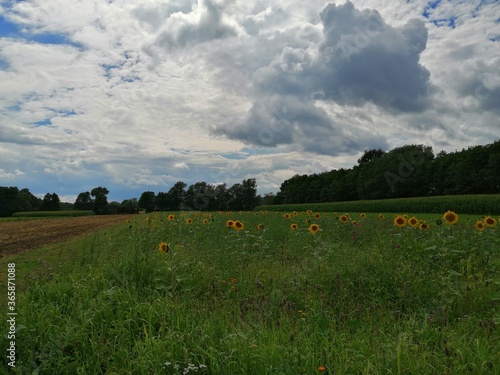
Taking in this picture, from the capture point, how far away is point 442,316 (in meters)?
4.64

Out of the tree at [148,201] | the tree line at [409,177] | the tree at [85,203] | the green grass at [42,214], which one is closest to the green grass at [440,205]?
the tree line at [409,177]

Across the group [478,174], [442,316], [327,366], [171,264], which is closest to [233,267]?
[171,264]

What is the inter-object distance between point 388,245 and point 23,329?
664cm

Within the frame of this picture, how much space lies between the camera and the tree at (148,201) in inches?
2867

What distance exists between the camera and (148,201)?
242ft

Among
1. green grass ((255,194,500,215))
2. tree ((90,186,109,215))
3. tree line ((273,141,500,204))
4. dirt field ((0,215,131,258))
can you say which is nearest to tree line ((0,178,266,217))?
tree ((90,186,109,215))

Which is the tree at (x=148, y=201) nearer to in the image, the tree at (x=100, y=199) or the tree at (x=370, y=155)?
the tree at (x=100, y=199)

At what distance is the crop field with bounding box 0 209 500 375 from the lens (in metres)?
3.38

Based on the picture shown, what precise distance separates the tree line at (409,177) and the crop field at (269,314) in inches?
1936

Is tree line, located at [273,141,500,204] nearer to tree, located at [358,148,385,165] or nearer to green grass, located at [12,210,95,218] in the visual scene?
tree, located at [358,148,385,165]

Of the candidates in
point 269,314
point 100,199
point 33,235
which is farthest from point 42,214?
point 269,314

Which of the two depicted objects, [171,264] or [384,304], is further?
[171,264]

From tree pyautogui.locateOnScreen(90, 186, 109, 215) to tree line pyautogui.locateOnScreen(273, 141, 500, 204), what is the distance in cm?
3923

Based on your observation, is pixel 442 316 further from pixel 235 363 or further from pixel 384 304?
pixel 235 363
